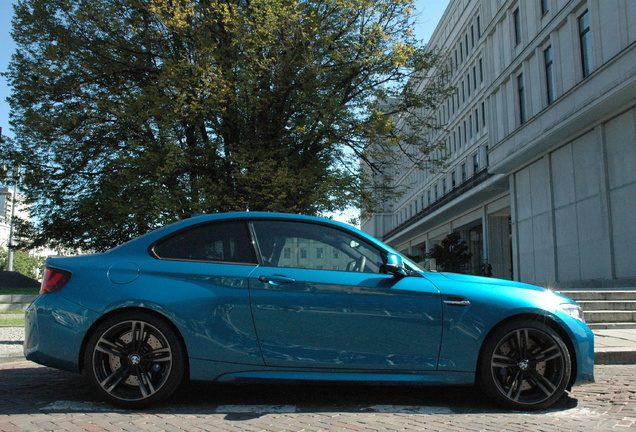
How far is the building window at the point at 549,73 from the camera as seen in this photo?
86.3ft

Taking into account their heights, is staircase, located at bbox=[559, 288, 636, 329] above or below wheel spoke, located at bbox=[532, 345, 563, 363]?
above

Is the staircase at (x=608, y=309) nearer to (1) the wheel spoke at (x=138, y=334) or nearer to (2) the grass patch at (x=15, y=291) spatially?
(1) the wheel spoke at (x=138, y=334)

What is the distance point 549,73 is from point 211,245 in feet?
86.1

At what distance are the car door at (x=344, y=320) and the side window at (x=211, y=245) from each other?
27cm

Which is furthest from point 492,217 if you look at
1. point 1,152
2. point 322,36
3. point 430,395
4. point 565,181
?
point 430,395

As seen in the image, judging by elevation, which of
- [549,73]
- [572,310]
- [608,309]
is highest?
[549,73]

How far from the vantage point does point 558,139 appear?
24594 mm

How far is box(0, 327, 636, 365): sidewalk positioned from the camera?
22.3 feet

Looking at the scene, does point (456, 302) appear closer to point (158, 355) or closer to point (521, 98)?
point (158, 355)

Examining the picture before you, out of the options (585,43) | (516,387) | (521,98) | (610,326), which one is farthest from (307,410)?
(521,98)

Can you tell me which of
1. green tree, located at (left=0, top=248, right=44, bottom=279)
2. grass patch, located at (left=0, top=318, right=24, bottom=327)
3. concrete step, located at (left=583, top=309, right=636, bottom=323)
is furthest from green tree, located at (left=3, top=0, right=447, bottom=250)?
green tree, located at (left=0, top=248, right=44, bottom=279)

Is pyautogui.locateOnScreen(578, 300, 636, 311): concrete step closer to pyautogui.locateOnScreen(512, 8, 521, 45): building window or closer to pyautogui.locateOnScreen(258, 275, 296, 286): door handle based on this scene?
pyautogui.locateOnScreen(258, 275, 296, 286): door handle

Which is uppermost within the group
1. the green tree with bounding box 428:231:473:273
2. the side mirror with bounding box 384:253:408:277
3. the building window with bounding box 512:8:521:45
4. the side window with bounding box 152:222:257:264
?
the building window with bounding box 512:8:521:45

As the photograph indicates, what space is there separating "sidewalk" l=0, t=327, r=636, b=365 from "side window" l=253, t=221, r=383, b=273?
4.06 m
